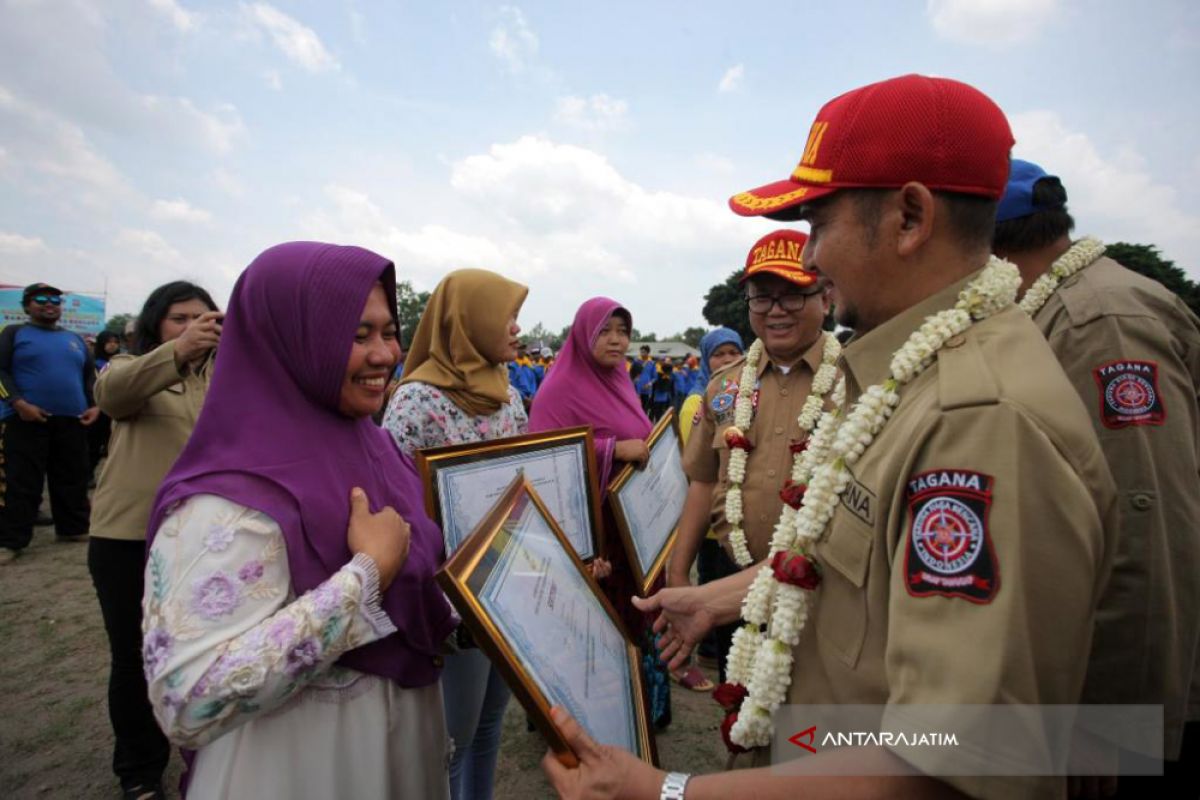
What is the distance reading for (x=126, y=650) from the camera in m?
3.07

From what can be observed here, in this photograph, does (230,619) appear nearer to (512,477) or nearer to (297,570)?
(297,570)

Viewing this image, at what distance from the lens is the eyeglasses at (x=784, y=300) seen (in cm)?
305

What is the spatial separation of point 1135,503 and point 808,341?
1.56 metres

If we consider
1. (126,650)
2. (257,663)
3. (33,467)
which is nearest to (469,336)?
(257,663)

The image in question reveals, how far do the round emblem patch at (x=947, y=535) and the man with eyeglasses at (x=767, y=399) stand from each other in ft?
6.35

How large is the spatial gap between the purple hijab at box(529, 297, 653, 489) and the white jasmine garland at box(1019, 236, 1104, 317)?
2.21 metres

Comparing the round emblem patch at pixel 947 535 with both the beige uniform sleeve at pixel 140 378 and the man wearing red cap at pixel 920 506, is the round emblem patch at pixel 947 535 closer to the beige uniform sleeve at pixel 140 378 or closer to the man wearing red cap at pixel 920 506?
the man wearing red cap at pixel 920 506

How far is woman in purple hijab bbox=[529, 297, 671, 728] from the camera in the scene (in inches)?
145

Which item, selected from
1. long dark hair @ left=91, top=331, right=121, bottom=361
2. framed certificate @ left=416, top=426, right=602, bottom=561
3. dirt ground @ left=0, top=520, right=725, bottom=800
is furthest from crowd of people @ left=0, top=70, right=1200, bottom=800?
long dark hair @ left=91, top=331, right=121, bottom=361

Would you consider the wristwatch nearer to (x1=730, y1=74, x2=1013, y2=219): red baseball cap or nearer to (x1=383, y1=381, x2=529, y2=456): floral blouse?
(x1=730, y1=74, x2=1013, y2=219): red baseball cap

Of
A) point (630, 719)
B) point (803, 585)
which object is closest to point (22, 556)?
point (630, 719)

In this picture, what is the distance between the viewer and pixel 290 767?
162cm

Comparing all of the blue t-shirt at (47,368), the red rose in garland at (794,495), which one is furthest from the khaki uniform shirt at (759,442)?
the blue t-shirt at (47,368)

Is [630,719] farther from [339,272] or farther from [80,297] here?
[80,297]
